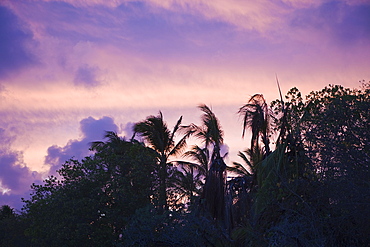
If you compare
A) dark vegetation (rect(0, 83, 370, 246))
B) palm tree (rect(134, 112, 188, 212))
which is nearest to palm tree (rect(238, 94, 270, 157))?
dark vegetation (rect(0, 83, 370, 246))

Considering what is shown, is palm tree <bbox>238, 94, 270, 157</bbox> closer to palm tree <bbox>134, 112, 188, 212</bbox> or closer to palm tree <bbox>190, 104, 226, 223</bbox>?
palm tree <bbox>190, 104, 226, 223</bbox>

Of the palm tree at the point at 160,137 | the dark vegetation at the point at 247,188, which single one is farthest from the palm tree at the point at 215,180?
the palm tree at the point at 160,137

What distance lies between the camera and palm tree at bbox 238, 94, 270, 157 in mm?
17703

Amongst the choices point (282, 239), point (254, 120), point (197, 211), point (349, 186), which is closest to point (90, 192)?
point (197, 211)

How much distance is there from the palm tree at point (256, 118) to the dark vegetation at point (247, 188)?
0.14 ft

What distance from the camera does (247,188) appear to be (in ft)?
82.3

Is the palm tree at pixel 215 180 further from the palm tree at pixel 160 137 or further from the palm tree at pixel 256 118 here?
the palm tree at pixel 160 137

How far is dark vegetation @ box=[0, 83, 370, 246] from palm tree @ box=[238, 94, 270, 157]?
43 millimetres

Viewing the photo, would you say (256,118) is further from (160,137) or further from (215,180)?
(160,137)

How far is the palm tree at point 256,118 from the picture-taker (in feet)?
58.1

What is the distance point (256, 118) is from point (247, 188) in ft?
27.8

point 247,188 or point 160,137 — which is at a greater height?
point 160,137

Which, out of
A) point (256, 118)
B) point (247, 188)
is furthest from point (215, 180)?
point (247, 188)

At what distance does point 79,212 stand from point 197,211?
7.85 m
